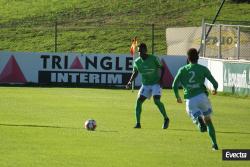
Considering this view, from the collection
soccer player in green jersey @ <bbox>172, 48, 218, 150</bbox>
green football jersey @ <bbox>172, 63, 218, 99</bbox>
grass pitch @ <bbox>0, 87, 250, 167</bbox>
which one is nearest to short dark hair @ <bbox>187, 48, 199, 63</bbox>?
soccer player in green jersey @ <bbox>172, 48, 218, 150</bbox>

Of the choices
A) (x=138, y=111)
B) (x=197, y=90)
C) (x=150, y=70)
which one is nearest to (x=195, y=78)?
(x=197, y=90)

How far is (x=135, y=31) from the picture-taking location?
54.3 m

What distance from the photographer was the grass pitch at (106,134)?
50.6 ft

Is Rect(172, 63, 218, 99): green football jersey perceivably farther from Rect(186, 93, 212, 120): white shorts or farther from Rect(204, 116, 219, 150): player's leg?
Rect(204, 116, 219, 150): player's leg

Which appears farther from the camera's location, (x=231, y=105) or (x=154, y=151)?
(x=231, y=105)

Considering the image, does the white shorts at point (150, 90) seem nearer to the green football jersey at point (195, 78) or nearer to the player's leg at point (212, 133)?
the green football jersey at point (195, 78)

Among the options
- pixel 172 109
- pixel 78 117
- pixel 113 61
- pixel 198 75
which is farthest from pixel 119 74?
pixel 198 75

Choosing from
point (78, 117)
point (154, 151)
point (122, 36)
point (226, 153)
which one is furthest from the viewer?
point (122, 36)

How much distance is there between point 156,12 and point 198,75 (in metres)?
42.2

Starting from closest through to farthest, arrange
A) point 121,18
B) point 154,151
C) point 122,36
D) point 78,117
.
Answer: point 154,151, point 78,117, point 122,36, point 121,18

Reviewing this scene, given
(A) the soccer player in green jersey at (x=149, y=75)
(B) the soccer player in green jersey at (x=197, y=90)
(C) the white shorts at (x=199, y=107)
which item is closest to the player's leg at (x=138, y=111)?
(A) the soccer player in green jersey at (x=149, y=75)

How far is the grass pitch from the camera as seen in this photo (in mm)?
15438

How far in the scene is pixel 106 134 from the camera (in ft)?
64.2

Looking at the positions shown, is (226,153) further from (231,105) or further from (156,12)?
(156,12)
